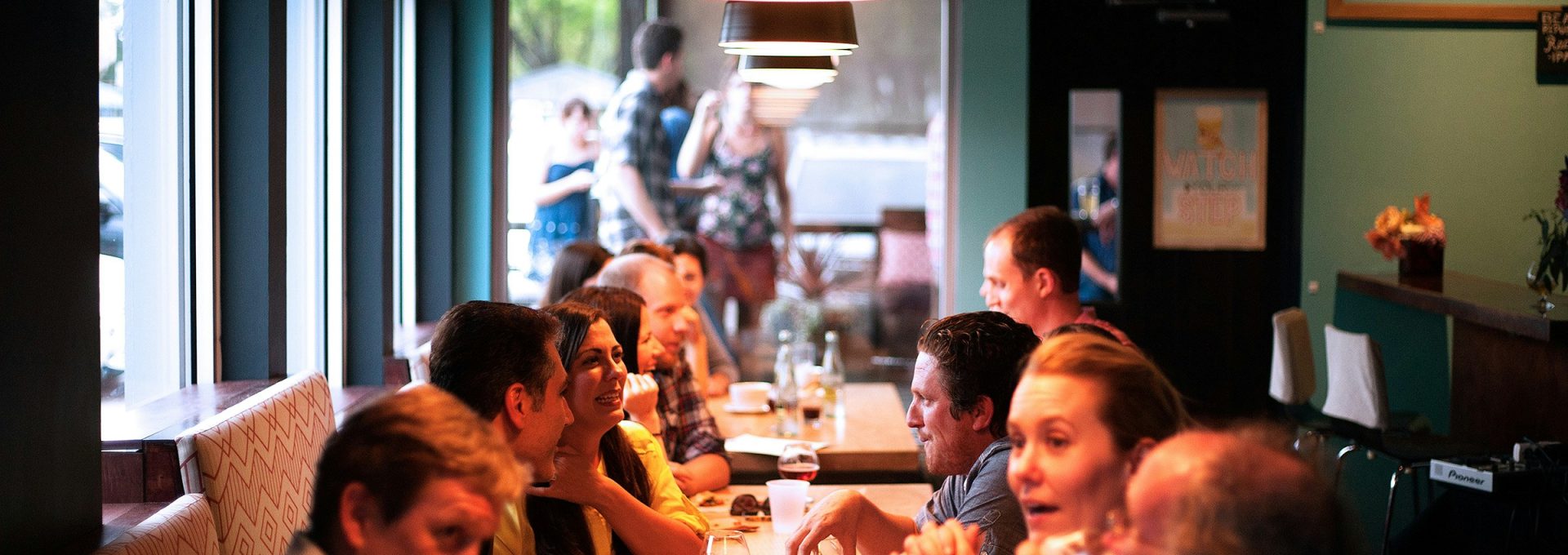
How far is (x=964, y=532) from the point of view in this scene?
5.69 feet

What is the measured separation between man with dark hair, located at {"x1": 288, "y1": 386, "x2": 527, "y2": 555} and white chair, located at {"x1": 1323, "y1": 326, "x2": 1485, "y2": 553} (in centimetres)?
429

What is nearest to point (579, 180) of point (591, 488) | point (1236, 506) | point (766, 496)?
point (766, 496)

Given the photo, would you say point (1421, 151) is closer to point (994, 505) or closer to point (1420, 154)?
point (1420, 154)

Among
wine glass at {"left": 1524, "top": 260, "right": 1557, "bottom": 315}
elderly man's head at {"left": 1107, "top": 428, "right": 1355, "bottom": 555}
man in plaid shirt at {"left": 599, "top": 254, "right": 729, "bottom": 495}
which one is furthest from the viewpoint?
wine glass at {"left": 1524, "top": 260, "right": 1557, "bottom": 315}

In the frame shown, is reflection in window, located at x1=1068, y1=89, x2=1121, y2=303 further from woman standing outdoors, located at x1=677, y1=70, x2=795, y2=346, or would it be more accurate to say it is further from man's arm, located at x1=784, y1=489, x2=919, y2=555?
man's arm, located at x1=784, y1=489, x2=919, y2=555

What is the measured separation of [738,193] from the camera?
7.67 m

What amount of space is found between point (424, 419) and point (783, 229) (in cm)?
641

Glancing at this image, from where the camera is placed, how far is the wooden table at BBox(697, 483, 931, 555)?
271 cm

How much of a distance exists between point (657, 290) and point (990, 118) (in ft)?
11.5

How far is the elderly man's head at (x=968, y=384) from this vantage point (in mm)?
2344

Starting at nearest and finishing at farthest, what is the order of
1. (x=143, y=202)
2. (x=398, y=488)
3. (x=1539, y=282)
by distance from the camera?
(x=398, y=488), (x=143, y=202), (x=1539, y=282)

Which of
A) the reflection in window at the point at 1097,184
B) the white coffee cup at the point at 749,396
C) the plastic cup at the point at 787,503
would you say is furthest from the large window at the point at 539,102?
the plastic cup at the point at 787,503

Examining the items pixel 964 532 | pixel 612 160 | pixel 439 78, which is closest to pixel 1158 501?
pixel 964 532

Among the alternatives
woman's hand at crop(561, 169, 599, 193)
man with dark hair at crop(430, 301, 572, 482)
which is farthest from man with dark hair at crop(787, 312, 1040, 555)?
woman's hand at crop(561, 169, 599, 193)
